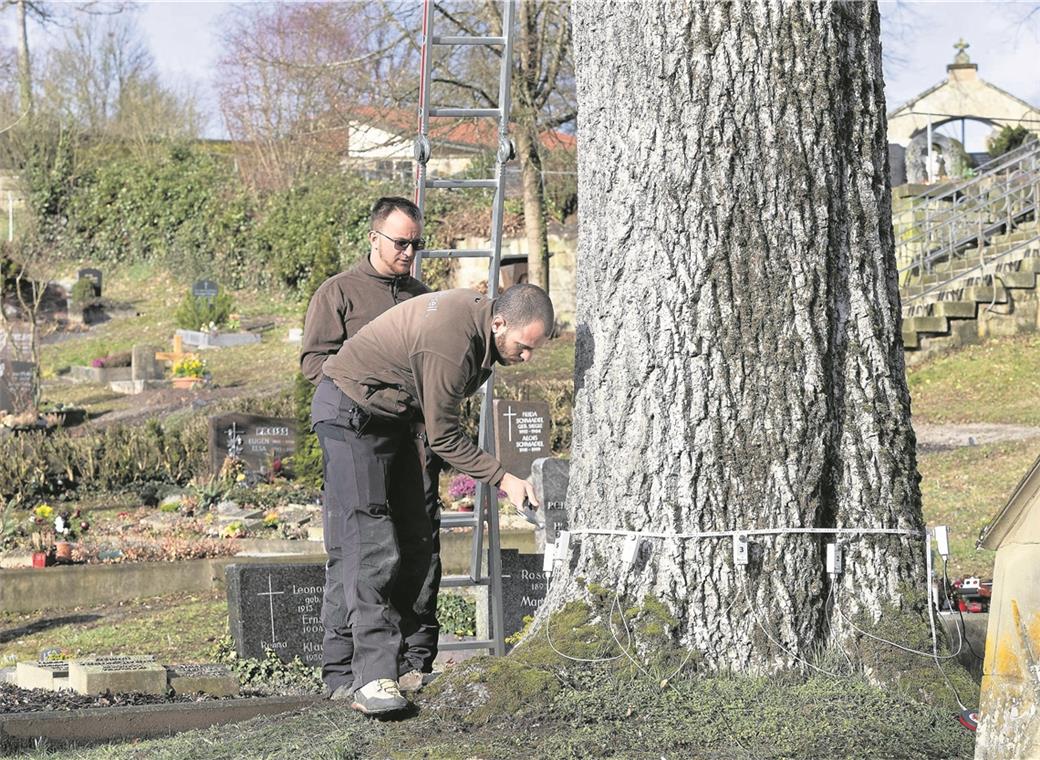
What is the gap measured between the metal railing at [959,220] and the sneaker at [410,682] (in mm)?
17816

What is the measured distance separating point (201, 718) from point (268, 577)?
178cm

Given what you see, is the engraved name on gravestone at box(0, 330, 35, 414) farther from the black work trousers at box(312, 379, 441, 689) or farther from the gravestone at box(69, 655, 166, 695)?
the black work trousers at box(312, 379, 441, 689)

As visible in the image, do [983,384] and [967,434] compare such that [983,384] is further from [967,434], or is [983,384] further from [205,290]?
[205,290]

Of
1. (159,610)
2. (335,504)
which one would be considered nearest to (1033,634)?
(335,504)

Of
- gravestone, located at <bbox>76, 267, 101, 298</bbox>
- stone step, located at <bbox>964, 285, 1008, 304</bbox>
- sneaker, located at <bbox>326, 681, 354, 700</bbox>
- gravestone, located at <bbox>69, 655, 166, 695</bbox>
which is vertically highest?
gravestone, located at <bbox>76, 267, 101, 298</bbox>

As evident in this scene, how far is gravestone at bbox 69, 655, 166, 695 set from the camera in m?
6.89

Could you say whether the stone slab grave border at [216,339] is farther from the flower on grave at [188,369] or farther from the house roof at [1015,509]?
the house roof at [1015,509]

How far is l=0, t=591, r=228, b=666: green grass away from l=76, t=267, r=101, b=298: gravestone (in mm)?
23198

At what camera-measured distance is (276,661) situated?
7715 mm

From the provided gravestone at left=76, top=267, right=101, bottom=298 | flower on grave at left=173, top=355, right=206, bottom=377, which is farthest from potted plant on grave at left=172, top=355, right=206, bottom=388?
gravestone at left=76, top=267, right=101, bottom=298

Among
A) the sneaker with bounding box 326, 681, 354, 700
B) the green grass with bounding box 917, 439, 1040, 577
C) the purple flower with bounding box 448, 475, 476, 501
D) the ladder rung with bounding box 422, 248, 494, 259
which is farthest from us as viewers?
the purple flower with bounding box 448, 475, 476, 501

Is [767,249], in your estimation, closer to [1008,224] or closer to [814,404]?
[814,404]

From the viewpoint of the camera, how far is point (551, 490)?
939 cm

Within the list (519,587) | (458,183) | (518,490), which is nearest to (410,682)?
(518,490)
